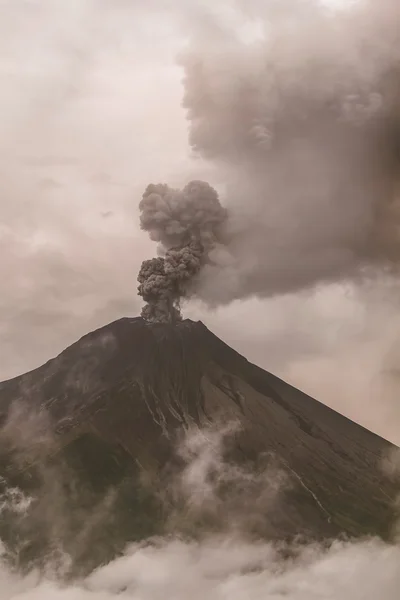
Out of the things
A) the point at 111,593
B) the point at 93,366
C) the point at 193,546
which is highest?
the point at 93,366

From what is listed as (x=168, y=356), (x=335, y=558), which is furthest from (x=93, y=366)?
(x=335, y=558)

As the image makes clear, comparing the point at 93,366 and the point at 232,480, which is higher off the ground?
the point at 93,366

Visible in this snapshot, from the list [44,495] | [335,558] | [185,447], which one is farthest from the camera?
[185,447]

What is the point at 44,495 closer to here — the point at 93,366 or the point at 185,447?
the point at 185,447

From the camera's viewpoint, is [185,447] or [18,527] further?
[185,447]

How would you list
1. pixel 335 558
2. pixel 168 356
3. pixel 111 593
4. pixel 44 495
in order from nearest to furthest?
pixel 111 593 → pixel 335 558 → pixel 44 495 → pixel 168 356

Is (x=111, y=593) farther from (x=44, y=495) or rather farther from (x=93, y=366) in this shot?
(x=93, y=366)

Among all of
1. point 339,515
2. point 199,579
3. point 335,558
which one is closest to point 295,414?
point 339,515
